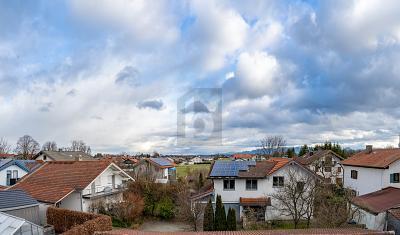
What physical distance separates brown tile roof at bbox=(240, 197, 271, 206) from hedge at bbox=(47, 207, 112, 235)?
14.9m

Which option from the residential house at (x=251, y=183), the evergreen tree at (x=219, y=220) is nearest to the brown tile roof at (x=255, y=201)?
the residential house at (x=251, y=183)

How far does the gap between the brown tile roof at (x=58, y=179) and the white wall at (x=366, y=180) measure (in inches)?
1087

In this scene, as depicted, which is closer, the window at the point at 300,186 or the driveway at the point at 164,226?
the window at the point at 300,186

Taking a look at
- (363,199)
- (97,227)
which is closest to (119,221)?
(97,227)

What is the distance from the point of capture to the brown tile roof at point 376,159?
103 feet

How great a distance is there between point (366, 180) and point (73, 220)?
29565 millimetres

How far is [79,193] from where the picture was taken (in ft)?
96.1

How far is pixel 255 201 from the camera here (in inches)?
1240

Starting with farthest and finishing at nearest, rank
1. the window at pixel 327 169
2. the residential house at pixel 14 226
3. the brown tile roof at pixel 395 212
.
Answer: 1. the window at pixel 327 169
2. the brown tile roof at pixel 395 212
3. the residential house at pixel 14 226

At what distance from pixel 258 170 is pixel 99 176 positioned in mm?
16337

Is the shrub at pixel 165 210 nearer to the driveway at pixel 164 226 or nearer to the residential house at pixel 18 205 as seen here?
the driveway at pixel 164 226

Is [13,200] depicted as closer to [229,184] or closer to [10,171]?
[229,184]

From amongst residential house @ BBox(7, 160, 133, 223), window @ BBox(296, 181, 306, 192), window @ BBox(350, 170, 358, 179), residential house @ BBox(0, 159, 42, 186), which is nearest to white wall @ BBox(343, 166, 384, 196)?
window @ BBox(350, 170, 358, 179)

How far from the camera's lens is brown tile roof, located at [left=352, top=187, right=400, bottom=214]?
2330 cm
